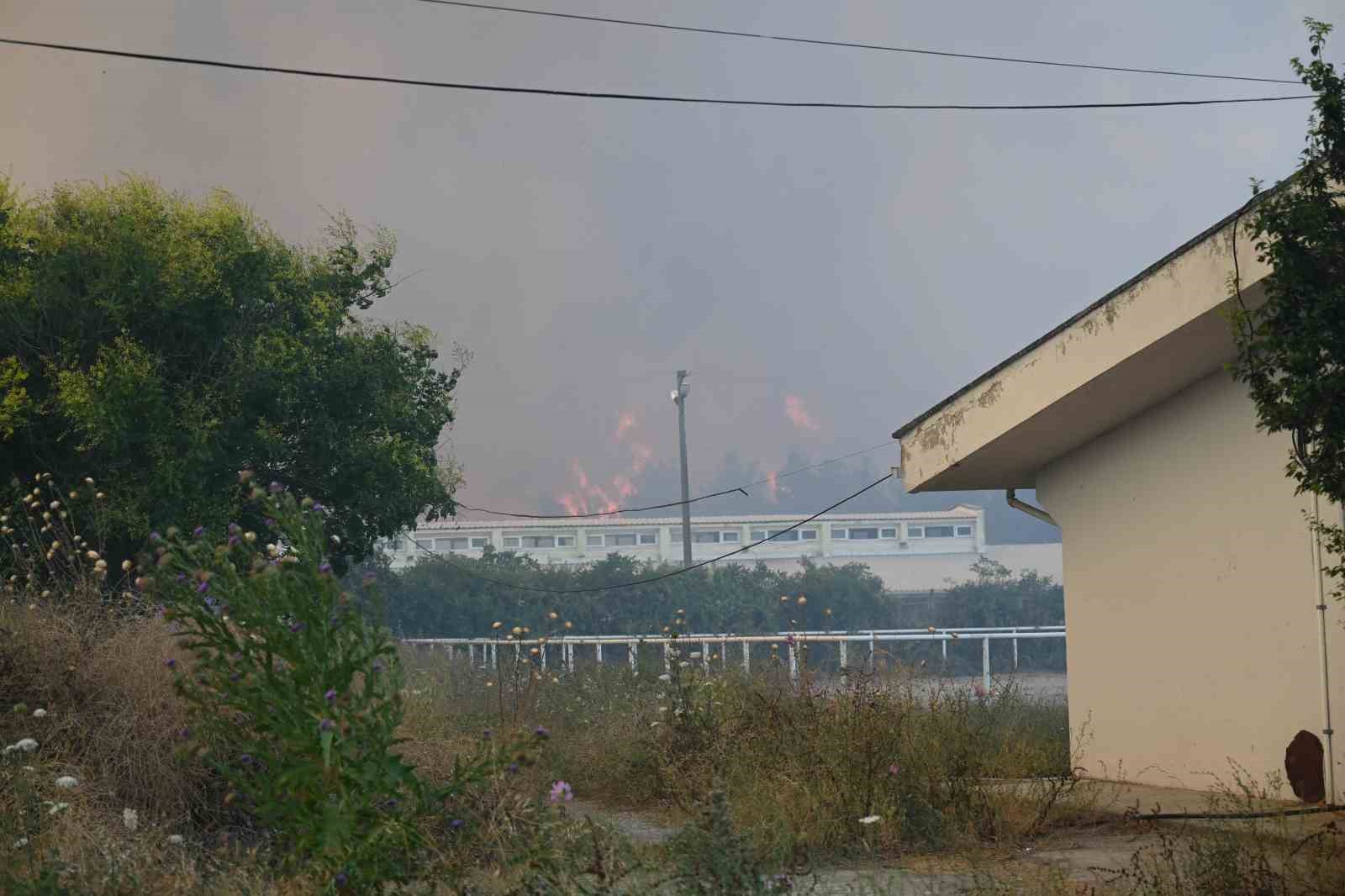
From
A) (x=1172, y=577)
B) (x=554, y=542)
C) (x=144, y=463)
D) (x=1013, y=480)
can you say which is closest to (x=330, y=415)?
(x=144, y=463)

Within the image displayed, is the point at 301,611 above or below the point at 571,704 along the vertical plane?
above

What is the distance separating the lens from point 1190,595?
10305 mm

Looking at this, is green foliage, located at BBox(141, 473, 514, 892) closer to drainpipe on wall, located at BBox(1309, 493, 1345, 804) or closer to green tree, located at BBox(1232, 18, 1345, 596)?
green tree, located at BBox(1232, 18, 1345, 596)

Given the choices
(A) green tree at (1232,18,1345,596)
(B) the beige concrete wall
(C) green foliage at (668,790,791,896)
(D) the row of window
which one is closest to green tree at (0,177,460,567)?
(B) the beige concrete wall

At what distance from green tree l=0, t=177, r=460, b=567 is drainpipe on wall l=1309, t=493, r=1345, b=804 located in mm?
17224

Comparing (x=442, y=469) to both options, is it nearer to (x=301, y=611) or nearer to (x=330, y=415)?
(x=330, y=415)

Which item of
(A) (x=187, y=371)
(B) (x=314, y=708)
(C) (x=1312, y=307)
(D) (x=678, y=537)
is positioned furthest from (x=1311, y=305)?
(D) (x=678, y=537)

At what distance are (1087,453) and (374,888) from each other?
797 centimetres

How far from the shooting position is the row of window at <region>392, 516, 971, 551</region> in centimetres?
8919

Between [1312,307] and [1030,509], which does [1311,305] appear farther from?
[1030,509]

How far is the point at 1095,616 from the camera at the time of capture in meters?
11.4

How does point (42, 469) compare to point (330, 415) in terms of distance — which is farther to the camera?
point (330, 415)

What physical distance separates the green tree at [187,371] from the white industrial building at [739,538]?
2197 inches

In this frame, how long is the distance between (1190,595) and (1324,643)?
1.32 meters
